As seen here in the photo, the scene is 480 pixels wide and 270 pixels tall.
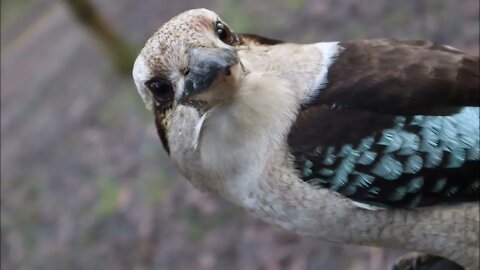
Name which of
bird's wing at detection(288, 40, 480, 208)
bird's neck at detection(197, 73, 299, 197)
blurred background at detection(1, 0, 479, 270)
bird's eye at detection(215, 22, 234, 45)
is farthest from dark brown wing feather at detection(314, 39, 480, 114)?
blurred background at detection(1, 0, 479, 270)

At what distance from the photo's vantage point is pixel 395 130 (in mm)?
2250

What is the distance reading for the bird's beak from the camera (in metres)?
1.90

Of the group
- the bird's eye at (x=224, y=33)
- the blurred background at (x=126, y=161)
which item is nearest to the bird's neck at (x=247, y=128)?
the bird's eye at (x=224, y=33)

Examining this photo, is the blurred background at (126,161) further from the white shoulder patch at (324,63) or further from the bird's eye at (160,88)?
the bird's eye at (160,88)

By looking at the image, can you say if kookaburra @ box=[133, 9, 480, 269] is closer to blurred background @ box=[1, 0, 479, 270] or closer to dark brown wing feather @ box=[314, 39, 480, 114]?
dark brown wing feather @ box=[314, 39, 480, 114]

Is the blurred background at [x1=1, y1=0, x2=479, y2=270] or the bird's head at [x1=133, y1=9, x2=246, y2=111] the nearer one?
the bird's head at [x1=133, y1=9, x2=246, y2=111]

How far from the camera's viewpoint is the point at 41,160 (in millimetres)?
6441

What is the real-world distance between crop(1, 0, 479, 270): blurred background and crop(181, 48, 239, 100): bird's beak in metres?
2.35

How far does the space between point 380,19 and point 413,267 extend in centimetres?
283

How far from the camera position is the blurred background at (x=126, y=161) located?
468cm

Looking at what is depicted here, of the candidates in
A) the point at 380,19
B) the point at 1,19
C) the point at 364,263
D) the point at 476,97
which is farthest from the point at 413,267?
the point at 1,19

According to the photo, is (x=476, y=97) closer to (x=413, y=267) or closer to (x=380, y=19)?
(x=413, y=267)

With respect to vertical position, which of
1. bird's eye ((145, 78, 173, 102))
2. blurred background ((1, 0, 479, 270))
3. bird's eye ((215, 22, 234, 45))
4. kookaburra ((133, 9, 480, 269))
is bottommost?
blurred background ((1, 0, 479, 270))

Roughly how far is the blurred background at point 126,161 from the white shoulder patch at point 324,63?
185cm
